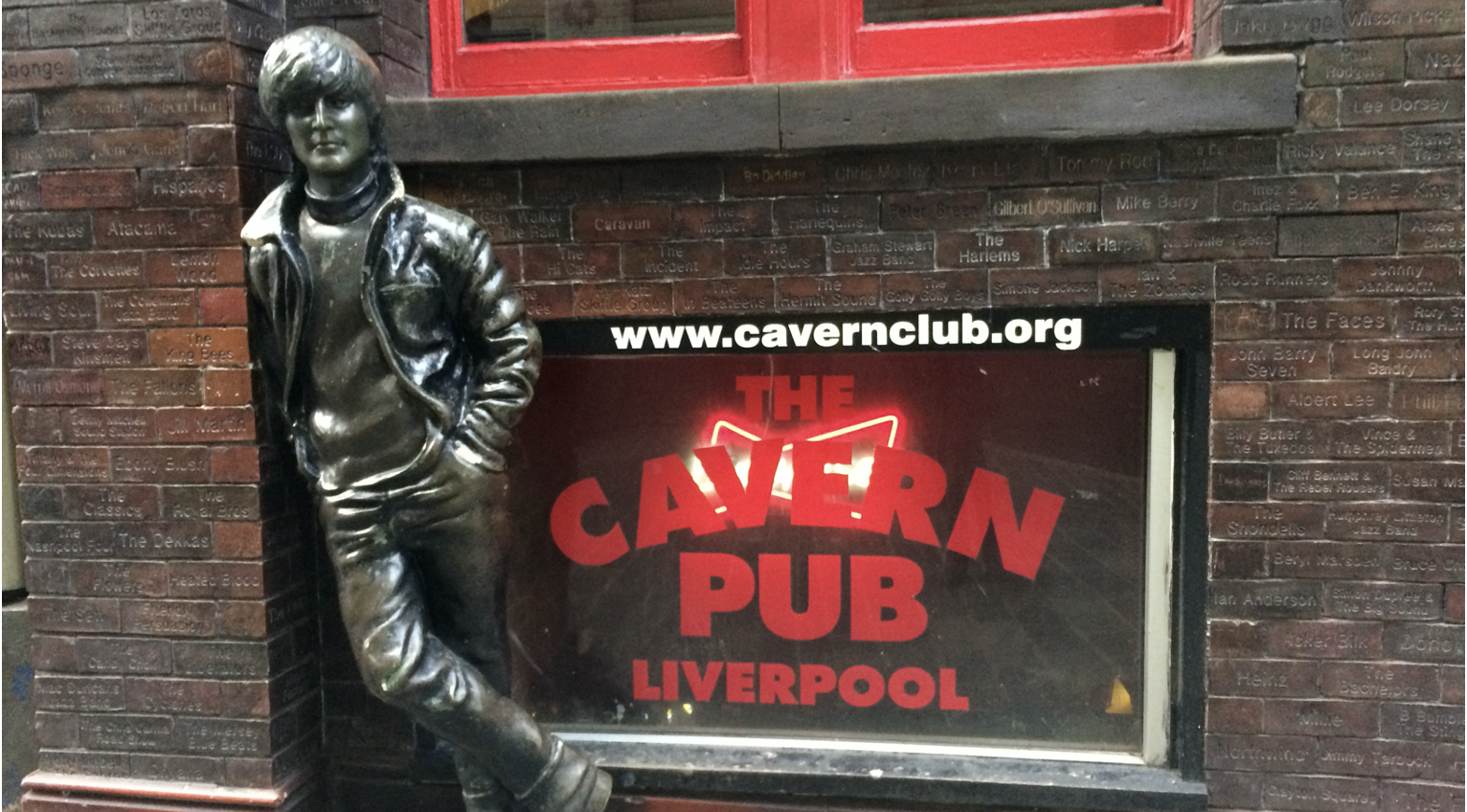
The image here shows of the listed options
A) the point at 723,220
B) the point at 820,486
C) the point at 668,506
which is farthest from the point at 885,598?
the point at 723,220

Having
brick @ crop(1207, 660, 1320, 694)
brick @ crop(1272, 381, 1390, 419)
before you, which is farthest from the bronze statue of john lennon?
brick @ crop(1272, 381, 1390, 419)

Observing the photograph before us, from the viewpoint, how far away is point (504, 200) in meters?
3.25

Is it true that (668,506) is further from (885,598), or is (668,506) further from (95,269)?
(95,269)

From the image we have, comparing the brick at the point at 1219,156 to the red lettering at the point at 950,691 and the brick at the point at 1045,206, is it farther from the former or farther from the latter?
the red lettering at the point at 950,691

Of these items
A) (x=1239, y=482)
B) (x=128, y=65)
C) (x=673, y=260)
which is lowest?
(x=1239, y=482)

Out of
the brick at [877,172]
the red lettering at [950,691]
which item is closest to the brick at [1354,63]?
the brick at [877,172]

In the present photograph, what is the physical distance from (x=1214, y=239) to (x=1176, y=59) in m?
0.63

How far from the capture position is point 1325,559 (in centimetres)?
303

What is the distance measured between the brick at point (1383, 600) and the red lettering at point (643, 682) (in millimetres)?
2204

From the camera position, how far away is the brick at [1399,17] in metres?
2.83

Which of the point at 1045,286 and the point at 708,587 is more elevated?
the point at 1045,286

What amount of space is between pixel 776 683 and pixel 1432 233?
2489 mm

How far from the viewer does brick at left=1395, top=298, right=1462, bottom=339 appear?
292 cm

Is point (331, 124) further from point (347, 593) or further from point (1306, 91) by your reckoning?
point (1306, 91)
